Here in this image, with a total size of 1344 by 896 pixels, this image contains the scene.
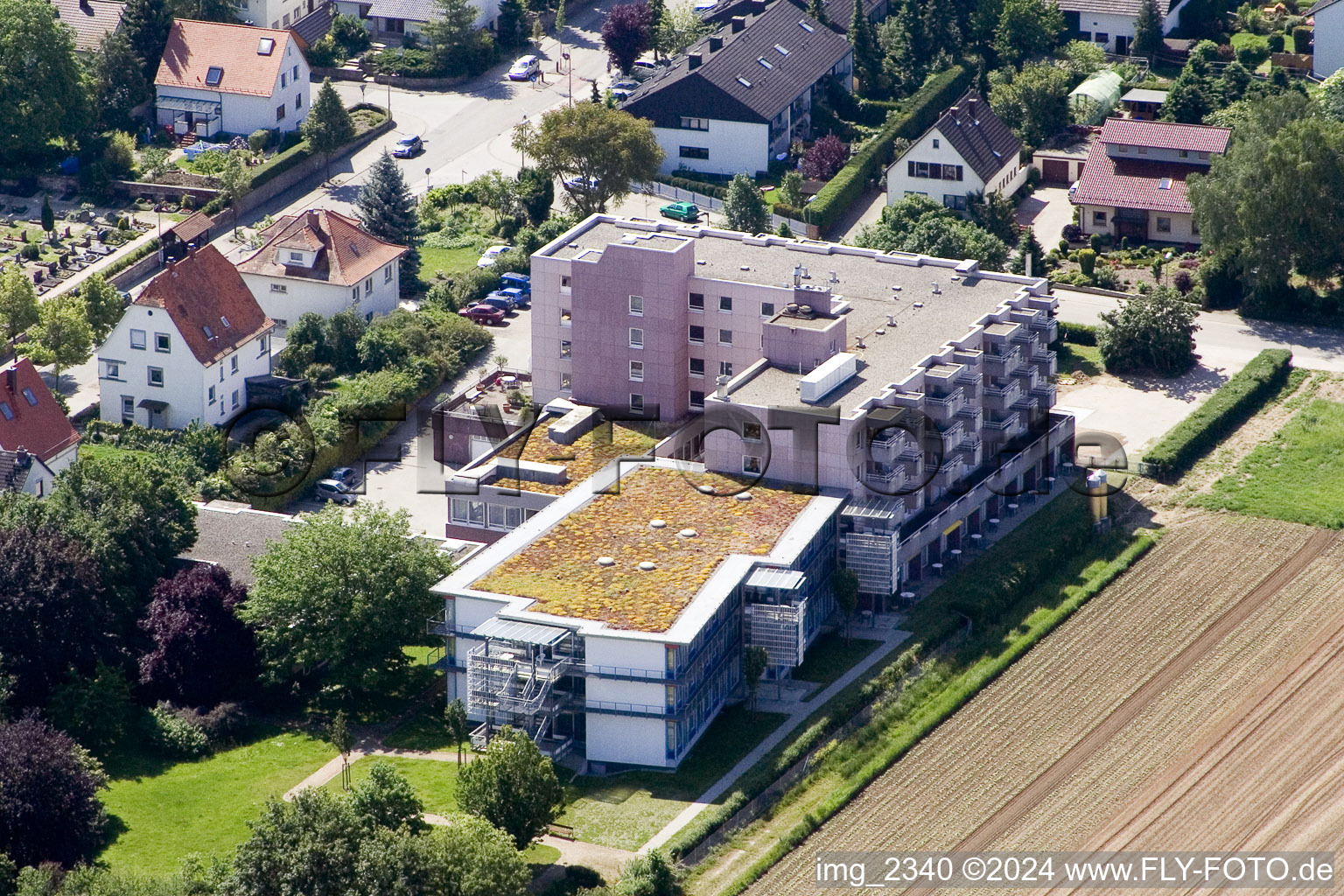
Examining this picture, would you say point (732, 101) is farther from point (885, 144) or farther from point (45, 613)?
point (45, 613)

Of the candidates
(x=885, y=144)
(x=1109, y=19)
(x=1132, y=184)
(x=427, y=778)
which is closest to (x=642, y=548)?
(x=427, y=778)

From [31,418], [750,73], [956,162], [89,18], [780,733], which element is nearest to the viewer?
[780,733]

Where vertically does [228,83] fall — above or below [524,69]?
above

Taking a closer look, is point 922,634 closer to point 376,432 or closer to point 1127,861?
point 1127,861

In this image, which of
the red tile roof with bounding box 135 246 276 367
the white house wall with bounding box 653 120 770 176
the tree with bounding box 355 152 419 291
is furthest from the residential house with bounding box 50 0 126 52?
the red tile roof with bounding box 135 246 276 367

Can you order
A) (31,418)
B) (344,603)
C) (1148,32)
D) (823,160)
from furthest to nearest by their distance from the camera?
(1148,32)
(823,160)
(31,418)
(344,603)

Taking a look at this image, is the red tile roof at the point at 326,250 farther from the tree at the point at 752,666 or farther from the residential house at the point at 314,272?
the tree at the point at 752,666

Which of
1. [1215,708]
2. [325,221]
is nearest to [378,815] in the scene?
[1215,708]
